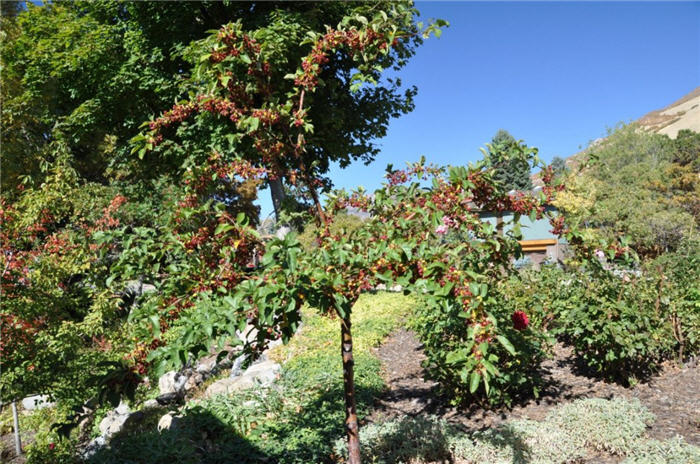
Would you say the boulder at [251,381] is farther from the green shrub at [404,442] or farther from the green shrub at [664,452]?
the green shrub at [664,452]

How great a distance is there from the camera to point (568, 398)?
4645 millimetres

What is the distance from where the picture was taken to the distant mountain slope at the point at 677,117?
62.5 meters


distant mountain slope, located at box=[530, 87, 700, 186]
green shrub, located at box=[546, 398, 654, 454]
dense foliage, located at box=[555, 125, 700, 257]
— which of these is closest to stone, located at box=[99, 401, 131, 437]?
green shrub, located at box=[546, 398, 654, 454]

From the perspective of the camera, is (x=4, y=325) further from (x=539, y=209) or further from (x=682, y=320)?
(x=682, y=320)

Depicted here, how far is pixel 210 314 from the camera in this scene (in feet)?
5.87

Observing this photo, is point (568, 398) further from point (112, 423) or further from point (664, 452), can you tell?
point (112, 423)

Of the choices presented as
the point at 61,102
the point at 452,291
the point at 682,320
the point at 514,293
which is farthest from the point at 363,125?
the point at 452,291

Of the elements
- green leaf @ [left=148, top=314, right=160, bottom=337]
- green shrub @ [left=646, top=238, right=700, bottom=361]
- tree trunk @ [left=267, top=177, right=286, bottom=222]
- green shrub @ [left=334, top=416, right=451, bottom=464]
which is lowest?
green shrub @ [left=334, top=416, right=451, bottom=464]

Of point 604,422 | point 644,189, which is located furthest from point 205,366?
point 644,189

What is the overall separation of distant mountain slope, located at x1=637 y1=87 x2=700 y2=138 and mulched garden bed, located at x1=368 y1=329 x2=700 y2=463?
206 ft

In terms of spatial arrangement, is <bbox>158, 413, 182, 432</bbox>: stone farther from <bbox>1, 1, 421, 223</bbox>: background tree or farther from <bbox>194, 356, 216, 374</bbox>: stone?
<bbox>1, 1, 421, 223</bbox>: background tree

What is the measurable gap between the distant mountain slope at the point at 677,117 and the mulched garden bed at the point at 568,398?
62.8 metres

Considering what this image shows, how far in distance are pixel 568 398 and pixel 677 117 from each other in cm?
8677

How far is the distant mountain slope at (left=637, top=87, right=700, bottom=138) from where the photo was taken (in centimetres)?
6253
